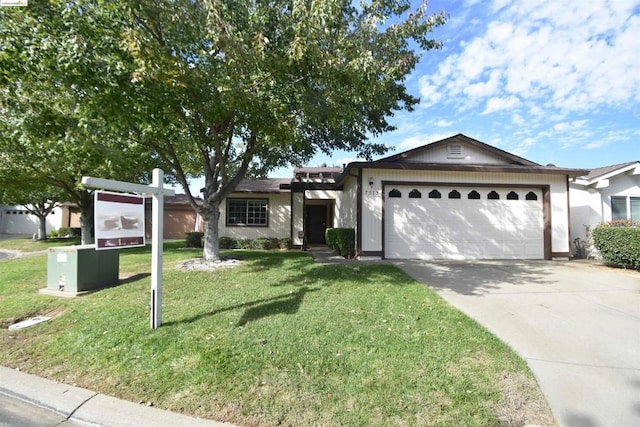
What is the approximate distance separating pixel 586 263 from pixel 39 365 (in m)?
13.7

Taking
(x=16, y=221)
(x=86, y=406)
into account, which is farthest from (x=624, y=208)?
(x=16, y=221)

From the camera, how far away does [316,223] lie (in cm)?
1809

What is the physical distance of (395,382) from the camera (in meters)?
3.28

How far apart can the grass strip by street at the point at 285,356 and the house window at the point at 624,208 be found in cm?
1094

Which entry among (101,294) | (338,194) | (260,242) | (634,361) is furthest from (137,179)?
(634,361)

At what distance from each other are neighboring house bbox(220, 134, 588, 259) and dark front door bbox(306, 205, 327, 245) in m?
6.00

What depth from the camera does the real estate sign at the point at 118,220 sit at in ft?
13.6

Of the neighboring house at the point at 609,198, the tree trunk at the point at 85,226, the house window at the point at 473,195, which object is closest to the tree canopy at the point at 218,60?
the house window at the point at 473,195

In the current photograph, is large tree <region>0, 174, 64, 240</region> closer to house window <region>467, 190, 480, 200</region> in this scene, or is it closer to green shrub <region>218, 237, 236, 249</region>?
green shrub <region>218, 237, 236, 249</region>

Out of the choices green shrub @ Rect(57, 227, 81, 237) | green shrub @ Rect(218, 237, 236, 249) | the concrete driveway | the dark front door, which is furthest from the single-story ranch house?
green shrub @ Rect(57, 227, 81, 237)

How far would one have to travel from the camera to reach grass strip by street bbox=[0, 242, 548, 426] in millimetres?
2955

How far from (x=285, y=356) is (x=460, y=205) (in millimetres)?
9410

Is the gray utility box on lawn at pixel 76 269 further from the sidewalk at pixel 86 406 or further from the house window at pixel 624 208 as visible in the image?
the house window at pixel 624 208

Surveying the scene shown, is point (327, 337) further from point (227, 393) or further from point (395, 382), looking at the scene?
point (227, 393)
